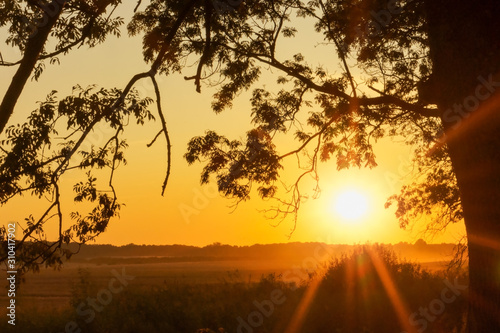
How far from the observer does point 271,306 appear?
71.6 feet

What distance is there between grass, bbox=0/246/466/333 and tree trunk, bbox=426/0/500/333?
464 inches

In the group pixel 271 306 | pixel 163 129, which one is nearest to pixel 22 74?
pixel 163 129

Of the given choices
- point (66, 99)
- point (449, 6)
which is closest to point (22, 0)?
point (66, 99)

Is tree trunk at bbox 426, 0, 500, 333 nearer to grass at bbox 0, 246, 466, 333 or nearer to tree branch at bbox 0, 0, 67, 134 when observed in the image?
tree branch at bbox 0, 0, 67, 134

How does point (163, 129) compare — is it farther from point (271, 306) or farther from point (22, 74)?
point (271, 306)

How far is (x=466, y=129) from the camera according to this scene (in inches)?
295

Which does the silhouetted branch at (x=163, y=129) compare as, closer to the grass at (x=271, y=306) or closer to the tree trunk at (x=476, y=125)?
the tree trunk at (x=476, y=125)

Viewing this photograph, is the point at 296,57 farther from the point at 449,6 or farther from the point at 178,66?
the point at 449,6

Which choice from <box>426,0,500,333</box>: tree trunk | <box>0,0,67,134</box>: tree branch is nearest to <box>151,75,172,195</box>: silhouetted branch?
<box>0,0,67,134</box>: tree branch

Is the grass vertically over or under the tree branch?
under

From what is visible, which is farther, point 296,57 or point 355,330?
point 355,330

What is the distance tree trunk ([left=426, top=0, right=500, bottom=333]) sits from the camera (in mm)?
7188

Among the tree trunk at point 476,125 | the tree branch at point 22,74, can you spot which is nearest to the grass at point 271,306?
the tree trunk at point 476,125

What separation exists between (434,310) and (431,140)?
241 inches
